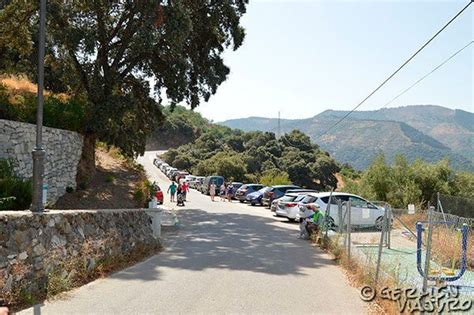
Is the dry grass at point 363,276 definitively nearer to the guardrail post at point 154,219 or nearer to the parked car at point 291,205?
the guardrail post at point 154,219

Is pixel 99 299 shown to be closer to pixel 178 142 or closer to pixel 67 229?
pixel 67 229

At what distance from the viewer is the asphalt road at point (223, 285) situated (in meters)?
7.33

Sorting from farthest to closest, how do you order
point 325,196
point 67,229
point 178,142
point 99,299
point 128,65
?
point 178,142 → point 128,65 → point 325,196 → point 67,229 → point 99,299

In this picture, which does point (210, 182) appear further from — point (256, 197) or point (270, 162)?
point (270, 162)

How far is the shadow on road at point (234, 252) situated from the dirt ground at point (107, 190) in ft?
10.3

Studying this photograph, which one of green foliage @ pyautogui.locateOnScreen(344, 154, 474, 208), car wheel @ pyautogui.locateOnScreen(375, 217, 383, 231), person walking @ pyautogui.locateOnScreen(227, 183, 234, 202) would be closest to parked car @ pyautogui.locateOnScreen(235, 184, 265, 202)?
person walking @ pyautogui.locateOnScreen(227, 183, 234, 202)

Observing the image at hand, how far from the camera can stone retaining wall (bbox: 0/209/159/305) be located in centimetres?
661

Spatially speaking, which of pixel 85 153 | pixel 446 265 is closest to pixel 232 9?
pixel 85 153

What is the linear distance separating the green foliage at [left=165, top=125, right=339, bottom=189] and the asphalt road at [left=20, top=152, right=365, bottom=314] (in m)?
43.8

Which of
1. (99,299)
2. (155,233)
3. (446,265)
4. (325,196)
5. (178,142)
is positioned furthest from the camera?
(178,142)

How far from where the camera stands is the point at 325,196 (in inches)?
834

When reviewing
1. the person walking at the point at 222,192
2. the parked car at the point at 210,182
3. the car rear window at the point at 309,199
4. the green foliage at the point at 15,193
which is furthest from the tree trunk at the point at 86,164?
the parked car at the point at 210,182

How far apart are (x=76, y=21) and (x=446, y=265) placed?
18.3m

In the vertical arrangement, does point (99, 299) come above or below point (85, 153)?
below
